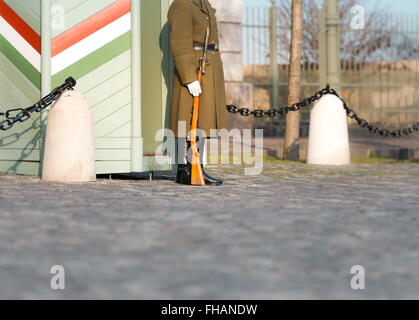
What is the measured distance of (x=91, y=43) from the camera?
7219 mm

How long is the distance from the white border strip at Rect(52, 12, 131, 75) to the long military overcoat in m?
0.70

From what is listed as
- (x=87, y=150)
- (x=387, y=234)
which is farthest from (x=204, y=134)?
(x=387, y=234)

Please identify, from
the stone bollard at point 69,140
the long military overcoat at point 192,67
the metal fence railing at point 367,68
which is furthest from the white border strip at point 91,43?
the metal fence railing at point 367,68

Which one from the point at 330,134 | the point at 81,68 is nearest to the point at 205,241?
the point at 81,68

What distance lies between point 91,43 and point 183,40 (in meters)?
1.07

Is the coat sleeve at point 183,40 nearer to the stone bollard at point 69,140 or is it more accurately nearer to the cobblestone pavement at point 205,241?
the stone bollard at point 69,140

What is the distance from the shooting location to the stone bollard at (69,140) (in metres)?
6.74

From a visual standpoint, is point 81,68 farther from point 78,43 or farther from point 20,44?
point 20,44

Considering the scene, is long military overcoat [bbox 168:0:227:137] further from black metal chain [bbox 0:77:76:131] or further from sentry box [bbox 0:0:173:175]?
black metal chain [bbox 0:77:76:131]

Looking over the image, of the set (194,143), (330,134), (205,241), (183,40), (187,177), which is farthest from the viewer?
(330,134)

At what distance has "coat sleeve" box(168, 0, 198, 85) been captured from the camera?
6.67 m

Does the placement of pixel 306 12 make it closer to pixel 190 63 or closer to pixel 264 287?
pixel 190 63

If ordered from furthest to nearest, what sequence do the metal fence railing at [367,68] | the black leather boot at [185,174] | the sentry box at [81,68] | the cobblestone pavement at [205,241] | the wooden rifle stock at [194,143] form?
the metal fence railing at [367,68]
the sentry box at [81,68]
the black leather boot at [185,174]
the wooden rifle stock at [194,143]
the cobblestone pavement at [205,241]

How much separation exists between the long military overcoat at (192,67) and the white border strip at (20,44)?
4.53 ft
